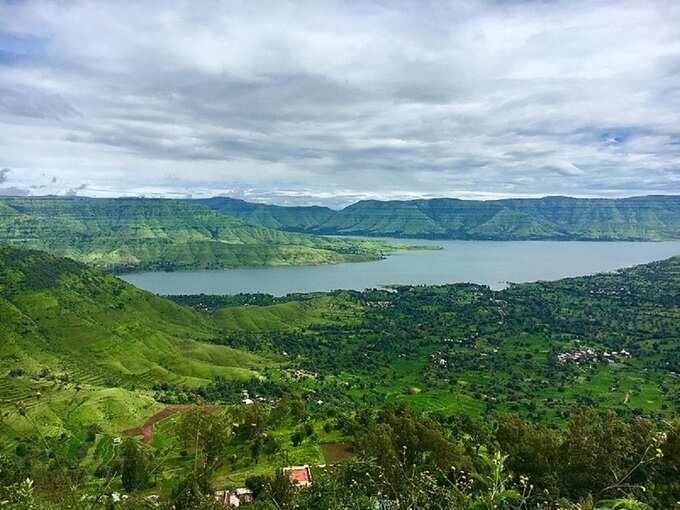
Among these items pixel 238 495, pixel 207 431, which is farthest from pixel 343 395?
pixel 207 431

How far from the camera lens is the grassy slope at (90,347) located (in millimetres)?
66438

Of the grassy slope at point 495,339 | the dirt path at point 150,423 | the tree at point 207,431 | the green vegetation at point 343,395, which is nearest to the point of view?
the green vegetation at point 343,395

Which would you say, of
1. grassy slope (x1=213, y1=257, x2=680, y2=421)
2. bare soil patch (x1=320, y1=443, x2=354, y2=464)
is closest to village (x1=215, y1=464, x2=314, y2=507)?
bare soil patch (x1=320, y1=443, x2=354, y2=464)

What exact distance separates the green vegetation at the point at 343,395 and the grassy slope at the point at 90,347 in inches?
17.7

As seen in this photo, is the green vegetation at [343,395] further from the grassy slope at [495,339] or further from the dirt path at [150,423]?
the grassy slope at [495,339]

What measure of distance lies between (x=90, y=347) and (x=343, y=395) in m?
53.7

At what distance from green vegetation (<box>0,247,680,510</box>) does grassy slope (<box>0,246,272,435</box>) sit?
0.45 meters

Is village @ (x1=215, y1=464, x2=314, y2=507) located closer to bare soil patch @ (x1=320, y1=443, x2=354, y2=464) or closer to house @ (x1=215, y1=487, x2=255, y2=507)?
house @ (x1=215, y1=487, x2=255, y2=507)

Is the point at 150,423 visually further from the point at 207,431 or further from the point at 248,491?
the point at 207,431

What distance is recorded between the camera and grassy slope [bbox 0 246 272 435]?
6644 centimetres

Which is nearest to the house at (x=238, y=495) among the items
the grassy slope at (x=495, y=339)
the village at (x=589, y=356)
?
the grassy slope at (x=495, y=339)

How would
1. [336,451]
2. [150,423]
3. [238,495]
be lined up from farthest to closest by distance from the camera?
[150,423] < [336,451] < [238,495]

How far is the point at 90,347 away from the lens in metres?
97.4

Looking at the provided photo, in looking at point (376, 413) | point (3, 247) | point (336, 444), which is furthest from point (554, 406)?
point (3, 247)
